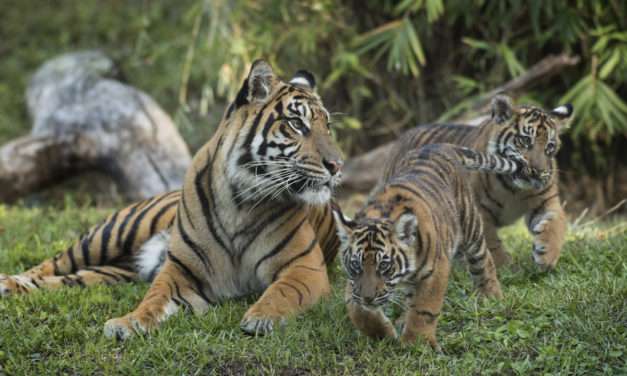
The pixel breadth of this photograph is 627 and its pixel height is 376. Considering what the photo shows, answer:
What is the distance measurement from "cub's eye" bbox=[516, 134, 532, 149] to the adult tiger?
4.10 ft

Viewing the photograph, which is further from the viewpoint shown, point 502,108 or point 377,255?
point 502,108

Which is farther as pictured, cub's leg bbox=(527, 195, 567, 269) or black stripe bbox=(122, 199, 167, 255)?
black stripe bbox=(122, 199, 167, 255)

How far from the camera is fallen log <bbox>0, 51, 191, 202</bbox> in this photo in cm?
835

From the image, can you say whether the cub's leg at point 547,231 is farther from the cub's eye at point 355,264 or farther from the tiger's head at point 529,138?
the cub's eye at point 355,264

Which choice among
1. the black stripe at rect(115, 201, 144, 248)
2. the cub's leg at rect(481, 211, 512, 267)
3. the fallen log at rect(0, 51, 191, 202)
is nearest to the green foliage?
the fallen log at rect(0, 51, 191, 202)

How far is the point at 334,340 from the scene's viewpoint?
3.98 meters

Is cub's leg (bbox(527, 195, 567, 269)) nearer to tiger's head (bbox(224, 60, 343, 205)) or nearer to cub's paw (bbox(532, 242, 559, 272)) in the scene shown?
cub's paw (bbox(532, 242, 559, 272))

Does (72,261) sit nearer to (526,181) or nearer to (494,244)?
(494,244)

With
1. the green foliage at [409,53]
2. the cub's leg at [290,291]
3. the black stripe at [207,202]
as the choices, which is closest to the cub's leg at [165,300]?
the black stripe at [207,202]

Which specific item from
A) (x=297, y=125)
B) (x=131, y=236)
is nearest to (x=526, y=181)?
(x=297, y=125)

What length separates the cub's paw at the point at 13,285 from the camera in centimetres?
476

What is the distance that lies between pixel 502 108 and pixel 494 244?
838 mm

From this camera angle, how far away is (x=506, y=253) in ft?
17.9

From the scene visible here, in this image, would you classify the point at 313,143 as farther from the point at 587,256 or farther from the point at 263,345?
the point at 587,256
